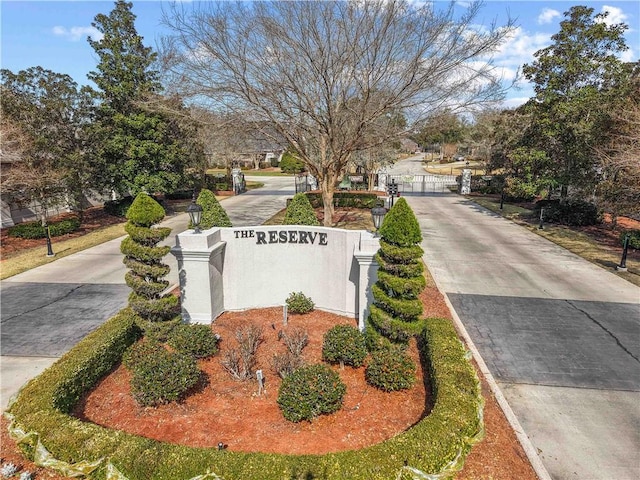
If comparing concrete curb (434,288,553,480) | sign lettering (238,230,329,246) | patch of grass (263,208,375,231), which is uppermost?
sign lettering (238,230,329,246)

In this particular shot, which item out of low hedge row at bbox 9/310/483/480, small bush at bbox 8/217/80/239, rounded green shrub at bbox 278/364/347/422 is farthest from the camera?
small bush at bbox 8/217/80/239

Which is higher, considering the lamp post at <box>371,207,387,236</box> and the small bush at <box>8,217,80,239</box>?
the lamp post at <box>371,207,387,236</box>

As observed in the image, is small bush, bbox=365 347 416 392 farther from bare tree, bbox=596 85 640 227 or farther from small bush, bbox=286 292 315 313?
bare tree, bbox=596 85 640 227

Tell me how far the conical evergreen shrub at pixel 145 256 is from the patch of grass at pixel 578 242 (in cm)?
1613

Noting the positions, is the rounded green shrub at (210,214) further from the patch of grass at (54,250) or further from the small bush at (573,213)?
the small bush at (573,213)

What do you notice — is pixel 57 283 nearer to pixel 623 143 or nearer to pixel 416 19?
pixel 416 19

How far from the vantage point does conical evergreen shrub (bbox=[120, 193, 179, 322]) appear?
28.0ft

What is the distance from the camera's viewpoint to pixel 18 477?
216 inches

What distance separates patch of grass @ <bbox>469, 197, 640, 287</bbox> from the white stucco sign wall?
1132cm

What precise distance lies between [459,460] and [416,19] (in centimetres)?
1436

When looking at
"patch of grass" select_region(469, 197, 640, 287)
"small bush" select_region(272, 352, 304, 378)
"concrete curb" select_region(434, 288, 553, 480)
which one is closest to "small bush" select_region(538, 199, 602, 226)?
"patch of grass" select_region(469, 197, 640, 287)

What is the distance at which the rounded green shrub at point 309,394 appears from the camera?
6.55m

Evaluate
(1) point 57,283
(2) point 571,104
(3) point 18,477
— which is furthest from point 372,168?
(3) point 18,477

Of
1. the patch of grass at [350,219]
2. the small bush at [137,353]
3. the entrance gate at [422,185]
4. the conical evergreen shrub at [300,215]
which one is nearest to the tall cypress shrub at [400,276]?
the small bush at [137,353]
